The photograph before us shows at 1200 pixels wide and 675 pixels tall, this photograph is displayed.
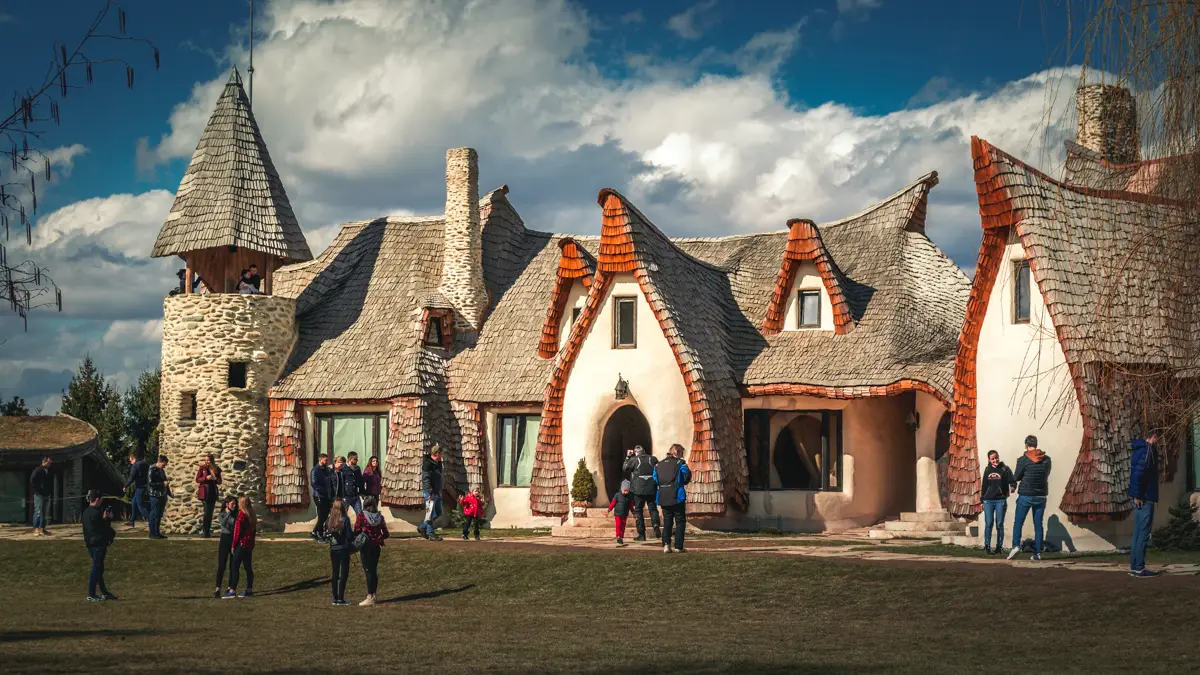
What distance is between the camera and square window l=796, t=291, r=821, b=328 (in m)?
33.0

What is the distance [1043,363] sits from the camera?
25453mm

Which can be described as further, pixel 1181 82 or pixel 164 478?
pixel 164 478

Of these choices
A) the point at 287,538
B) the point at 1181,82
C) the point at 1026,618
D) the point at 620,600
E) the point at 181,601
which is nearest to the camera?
the point at 1181,82

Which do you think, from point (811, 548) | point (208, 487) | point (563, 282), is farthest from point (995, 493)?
point (208, 487)

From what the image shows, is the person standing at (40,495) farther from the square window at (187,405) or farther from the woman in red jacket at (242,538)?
the woman in red jacket at (242,538)

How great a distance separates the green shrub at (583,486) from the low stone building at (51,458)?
15306mm

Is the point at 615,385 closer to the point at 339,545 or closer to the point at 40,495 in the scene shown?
the point at 339,545

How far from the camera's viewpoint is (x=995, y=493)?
2406 centimetres

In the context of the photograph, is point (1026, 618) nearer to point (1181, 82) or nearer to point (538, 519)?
point (1181, 82)

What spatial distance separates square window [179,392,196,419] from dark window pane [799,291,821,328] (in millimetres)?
14640

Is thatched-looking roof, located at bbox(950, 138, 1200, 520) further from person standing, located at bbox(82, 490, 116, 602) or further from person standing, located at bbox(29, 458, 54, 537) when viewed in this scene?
person standing, located at bbox(29, 458, 54, 537)

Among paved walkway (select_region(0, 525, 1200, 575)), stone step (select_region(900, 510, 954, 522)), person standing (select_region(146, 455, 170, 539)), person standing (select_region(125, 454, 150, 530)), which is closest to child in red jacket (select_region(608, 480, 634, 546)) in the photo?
paved walkway (select_region(0, 525, 1200, 575))

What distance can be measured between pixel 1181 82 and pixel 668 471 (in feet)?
43.1

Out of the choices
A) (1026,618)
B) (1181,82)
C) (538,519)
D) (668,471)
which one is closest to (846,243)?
(538,519)
